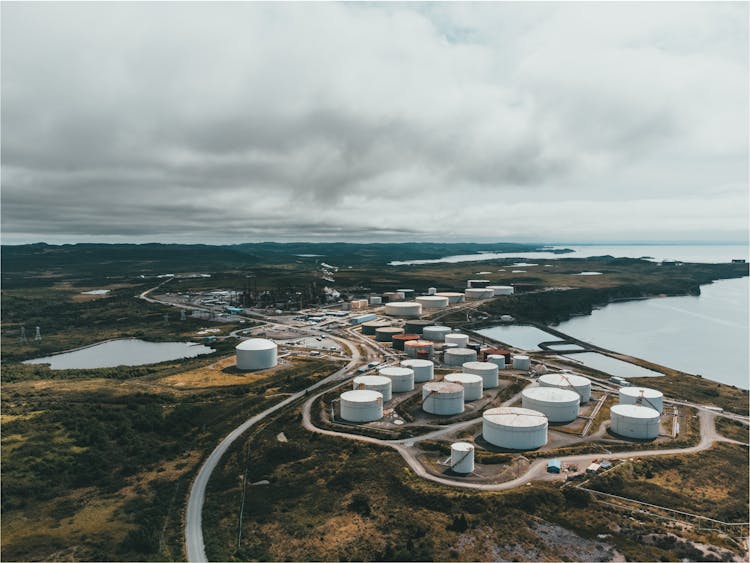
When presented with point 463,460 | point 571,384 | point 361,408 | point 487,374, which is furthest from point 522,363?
point 463,460

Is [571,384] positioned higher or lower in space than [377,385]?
lower

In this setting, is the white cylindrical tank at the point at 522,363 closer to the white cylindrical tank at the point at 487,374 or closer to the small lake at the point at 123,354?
the white cylindrical tank at the point at 487,374

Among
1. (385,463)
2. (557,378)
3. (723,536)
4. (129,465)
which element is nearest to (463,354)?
(557,378)

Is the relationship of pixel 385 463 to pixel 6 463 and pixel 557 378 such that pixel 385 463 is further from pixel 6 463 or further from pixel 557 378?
pixel 6 463

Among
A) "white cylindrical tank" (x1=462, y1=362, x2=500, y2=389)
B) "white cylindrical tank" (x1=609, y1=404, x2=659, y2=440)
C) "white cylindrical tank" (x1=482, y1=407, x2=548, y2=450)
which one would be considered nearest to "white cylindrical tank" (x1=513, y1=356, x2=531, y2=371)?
"white cylindrical tank" (x1=462, y1=362, x2=500, y2=389)

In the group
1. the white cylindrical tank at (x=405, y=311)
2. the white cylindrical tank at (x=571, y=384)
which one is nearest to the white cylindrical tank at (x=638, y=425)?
the white cylindrical tank at (x=571, y=384)

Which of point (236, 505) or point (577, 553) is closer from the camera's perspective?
point (577, 553)

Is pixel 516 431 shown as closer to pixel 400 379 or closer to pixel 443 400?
pixel 443 400
